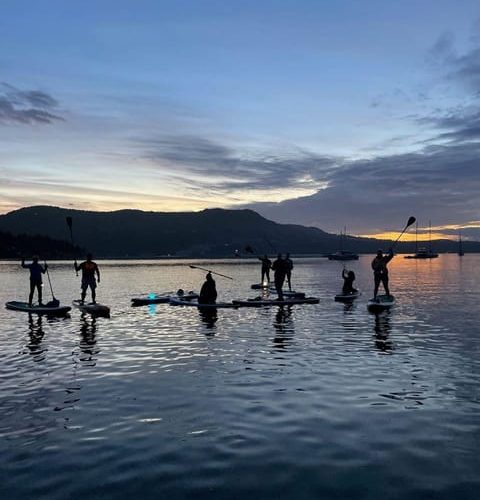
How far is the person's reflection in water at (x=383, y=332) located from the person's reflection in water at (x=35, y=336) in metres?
10.9


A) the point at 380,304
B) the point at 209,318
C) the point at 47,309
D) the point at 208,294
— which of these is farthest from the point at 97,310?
the point at 380,304

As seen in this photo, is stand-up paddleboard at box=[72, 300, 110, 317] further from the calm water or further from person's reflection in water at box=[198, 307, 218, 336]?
the calm water

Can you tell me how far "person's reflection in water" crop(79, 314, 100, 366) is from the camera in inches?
626

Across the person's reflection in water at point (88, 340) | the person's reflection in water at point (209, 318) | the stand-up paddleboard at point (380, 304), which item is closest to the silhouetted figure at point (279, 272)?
the person's reflection in water at point (209, 318)

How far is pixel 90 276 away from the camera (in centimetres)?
2869

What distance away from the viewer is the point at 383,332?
21.0 metres

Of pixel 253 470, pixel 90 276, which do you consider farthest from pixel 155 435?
pixel 90 276

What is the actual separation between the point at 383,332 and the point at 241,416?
477 inches

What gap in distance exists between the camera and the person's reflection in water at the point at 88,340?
52.1 feet

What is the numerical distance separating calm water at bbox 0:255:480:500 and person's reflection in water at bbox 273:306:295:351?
248 millimetres

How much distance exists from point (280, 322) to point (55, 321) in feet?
35.3

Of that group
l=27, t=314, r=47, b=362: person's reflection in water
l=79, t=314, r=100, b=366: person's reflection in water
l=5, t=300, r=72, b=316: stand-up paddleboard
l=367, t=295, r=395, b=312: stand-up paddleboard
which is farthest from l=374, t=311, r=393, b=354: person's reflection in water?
l=5, t=300, r=72, b=316: stand-up paddleboard

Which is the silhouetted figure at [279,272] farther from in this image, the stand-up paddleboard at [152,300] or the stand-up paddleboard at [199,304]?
the stand-up paddleboard at [152,300]

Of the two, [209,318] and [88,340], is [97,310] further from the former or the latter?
[88,340]
